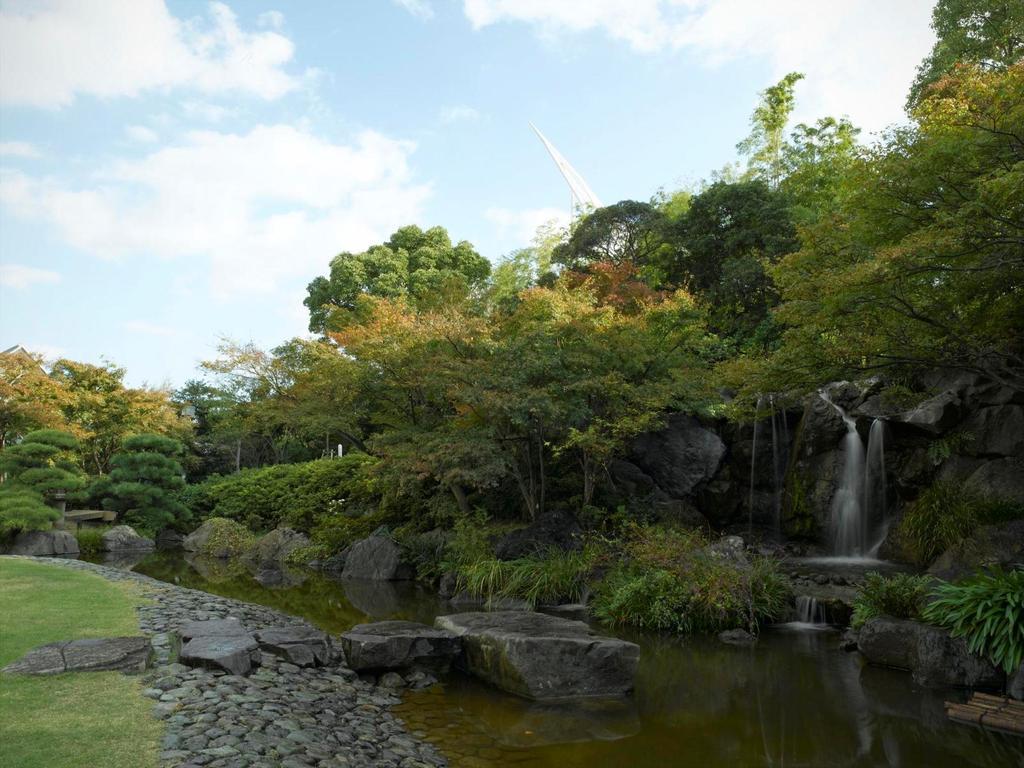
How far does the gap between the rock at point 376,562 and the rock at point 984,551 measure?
1050cm

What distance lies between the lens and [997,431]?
12.9m

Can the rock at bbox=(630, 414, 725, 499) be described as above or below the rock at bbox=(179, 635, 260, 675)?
above

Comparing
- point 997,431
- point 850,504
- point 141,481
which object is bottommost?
point 141,481

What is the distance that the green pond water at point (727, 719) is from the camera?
5684mm

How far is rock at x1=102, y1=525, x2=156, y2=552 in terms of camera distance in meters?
20.0

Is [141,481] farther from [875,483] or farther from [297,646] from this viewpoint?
[875,483]

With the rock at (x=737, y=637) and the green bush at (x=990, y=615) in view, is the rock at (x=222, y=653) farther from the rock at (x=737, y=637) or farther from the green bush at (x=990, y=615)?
the green bush at (x=990, y=615)

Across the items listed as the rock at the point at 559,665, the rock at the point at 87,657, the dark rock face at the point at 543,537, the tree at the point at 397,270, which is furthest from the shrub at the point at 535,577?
the tree at the point at 397,270

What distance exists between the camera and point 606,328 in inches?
→ 560

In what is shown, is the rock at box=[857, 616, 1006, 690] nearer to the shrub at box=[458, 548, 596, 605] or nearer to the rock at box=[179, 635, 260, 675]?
the shrub at box=[458, 548, 596, 605]

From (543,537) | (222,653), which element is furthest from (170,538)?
(222,653)

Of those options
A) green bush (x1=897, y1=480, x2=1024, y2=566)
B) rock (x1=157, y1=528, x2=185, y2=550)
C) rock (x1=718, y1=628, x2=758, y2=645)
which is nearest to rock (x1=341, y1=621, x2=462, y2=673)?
rock (x1=718, y1=628, x2=758, y2=645)

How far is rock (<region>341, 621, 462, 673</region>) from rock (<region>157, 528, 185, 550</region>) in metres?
17.4

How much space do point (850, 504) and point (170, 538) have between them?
67.7 ft
